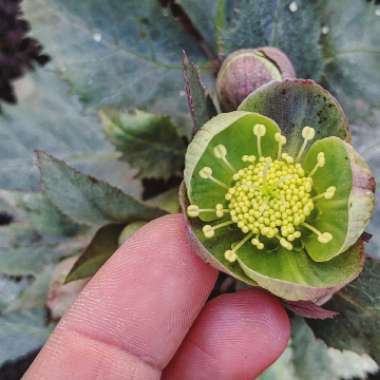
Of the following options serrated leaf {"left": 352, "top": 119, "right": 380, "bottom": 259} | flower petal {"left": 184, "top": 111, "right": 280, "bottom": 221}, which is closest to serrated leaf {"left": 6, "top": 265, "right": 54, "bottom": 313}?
flower petal {"left": 184, "top": 111, "right": 280, "bottom": 221}

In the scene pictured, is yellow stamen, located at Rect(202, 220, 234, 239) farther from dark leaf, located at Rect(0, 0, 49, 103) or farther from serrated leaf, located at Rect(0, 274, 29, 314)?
dark leaf, located at Rect(0, 0, 49, 103)

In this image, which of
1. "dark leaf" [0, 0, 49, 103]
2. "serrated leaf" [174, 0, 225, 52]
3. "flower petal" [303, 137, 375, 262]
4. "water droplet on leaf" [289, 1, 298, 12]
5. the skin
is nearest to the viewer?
"flower petal" [303, 137, 375, 262]

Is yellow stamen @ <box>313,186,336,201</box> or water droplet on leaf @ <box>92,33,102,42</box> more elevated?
yellow stamen @ <box>313,186,336,201</box>

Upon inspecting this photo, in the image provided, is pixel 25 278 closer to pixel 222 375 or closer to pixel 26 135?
pixel 26 135

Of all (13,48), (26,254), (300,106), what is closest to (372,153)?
(300,106)

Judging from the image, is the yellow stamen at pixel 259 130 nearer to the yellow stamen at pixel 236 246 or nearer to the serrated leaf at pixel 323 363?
the yellow stamen at pixel 236 246

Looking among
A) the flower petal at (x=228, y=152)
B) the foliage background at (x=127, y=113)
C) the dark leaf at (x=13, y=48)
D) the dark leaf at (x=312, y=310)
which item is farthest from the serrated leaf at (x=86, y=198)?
the dark leaf at (x=13, y=48)

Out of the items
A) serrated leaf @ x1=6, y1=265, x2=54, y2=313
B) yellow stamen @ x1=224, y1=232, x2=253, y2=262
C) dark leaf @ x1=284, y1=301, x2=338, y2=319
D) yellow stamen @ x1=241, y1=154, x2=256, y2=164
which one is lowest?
serrated leaf @ x1=6, y1=265, x2=54, y2=313

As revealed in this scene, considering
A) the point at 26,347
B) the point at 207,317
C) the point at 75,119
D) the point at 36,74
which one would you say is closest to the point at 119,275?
the point at 207,317
